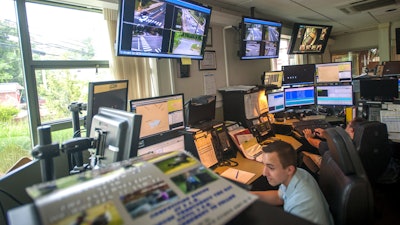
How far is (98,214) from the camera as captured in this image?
524mm

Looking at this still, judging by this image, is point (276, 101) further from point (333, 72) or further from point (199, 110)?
point (199, 110)

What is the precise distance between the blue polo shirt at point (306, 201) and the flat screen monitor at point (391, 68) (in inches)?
144

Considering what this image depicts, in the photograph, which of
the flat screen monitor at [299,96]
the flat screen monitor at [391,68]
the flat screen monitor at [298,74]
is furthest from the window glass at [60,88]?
the flat screen monitor at [391,68]

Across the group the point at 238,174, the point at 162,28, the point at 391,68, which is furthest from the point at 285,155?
the point at 391,68

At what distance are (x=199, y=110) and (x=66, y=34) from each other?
1.32 metres

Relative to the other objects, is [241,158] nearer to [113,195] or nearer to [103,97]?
[103,97]

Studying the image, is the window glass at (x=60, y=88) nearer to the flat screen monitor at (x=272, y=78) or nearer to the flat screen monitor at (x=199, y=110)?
the flat screen monitor at (x=199, y=110)

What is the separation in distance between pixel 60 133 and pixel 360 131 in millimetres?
2415

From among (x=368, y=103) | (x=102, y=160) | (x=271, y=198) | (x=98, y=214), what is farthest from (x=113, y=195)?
(x=368, y=103)

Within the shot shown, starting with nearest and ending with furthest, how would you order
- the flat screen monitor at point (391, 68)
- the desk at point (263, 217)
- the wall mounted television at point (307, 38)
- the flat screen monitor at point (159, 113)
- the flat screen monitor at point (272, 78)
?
the desk at point (263, 217)
the flat screen monitor at point (159, 113)
the flat screen monitor at point (272, 78)
the flat screen monitor at point (391, 68)
the wall mounted television at point (307, 38)

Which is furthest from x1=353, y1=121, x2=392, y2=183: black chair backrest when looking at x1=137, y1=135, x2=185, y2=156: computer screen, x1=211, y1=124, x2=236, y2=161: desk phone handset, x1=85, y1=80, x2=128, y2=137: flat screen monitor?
x1=85, y1=80, x2=128, y2=137: flat screen monitor

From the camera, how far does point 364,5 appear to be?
14.2 ft

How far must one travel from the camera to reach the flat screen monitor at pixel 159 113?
180 centimetres

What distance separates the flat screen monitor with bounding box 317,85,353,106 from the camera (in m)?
3.64
